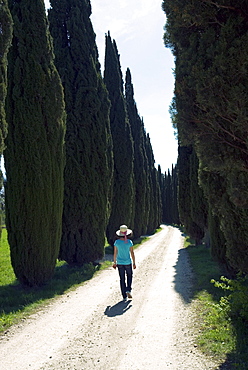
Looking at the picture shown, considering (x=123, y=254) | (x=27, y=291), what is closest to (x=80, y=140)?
(x=27, y=291)

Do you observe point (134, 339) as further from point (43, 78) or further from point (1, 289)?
point (43, 78)

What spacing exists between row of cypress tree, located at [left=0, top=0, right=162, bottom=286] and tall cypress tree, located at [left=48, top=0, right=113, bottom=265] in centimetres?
4

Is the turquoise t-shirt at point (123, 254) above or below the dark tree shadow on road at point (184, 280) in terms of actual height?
above

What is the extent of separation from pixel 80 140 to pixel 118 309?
823 centimetres

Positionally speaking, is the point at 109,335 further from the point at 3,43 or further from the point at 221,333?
the point at 3,43

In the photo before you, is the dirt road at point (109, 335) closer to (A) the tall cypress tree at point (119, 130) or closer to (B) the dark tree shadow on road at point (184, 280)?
(B) the dark tree shadow on road at point (184, 280)

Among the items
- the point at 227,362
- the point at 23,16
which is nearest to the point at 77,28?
the point at 23,16

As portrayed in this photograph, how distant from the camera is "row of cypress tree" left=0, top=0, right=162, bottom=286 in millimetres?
8828

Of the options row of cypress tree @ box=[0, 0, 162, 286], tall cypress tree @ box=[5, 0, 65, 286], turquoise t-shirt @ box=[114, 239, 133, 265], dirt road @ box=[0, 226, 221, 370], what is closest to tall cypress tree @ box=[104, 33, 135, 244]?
row of cypress tree @ box=[0, 0, 162, 286]

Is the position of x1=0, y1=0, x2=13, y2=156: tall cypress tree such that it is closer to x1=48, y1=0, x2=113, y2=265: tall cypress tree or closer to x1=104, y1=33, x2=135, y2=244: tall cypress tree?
x1=48, y1=0, x2=113, y2=265: tall cypress tree

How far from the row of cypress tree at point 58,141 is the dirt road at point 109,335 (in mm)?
2305

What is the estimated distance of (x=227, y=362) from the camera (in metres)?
3.76

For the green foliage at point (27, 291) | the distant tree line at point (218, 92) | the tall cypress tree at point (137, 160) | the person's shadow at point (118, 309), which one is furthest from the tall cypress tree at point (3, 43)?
the tall cypress tree at point (137, 160)

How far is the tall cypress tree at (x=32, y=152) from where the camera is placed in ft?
28.8
